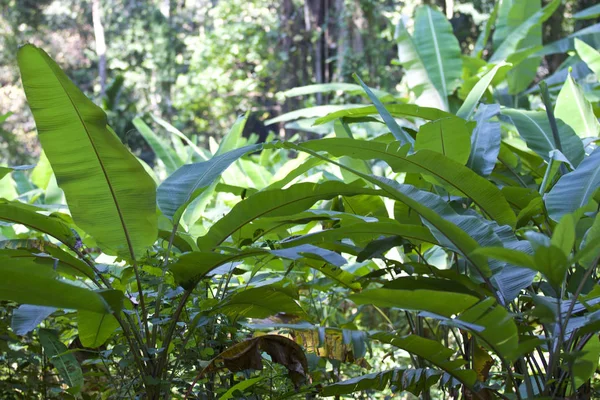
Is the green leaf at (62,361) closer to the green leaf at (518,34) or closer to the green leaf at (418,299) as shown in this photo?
the green leaf at (418,299)

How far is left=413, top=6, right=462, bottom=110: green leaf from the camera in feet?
11.2

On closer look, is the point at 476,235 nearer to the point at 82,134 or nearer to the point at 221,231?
the point at 221,231

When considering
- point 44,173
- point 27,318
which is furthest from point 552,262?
point 44,173

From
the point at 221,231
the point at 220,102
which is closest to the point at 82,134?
the point at 221,231

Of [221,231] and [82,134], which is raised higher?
[82,134]

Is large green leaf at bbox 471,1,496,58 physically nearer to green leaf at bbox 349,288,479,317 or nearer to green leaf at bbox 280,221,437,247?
green leaf at bbox 280,221,437,247

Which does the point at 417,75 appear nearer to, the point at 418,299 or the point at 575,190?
the point at 575,190

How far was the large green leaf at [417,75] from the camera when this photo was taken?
3.38 metres

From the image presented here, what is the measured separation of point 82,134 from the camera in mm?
1440

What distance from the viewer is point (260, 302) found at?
1.63 meters

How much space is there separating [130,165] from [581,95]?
5.37 feet

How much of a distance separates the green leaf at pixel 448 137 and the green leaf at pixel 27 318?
941mm

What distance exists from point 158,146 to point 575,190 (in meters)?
2.57

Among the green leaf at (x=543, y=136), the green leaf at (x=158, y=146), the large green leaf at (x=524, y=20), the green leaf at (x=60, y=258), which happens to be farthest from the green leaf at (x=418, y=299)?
the large green leaf at (x=524, y=20)
